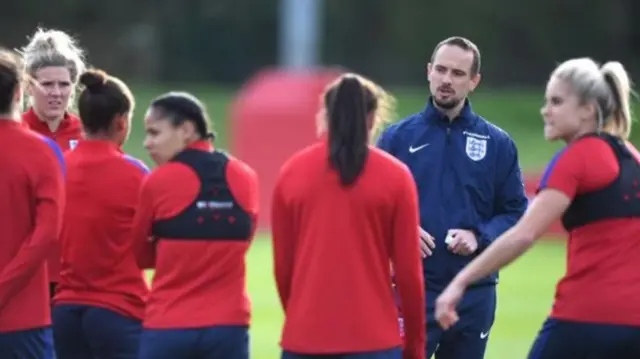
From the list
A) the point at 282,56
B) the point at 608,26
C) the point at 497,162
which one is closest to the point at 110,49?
the point at 282,56

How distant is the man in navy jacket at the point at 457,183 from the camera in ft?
26.8

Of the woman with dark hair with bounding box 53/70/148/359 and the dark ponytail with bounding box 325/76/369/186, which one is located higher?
the dark ponytail with bounding box 325/76/369/186

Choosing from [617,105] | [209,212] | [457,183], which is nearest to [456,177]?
[457,183]

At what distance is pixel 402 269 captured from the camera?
661 cm

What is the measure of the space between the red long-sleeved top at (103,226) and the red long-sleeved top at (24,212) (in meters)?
0.76

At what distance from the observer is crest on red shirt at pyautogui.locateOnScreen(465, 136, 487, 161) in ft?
27.1

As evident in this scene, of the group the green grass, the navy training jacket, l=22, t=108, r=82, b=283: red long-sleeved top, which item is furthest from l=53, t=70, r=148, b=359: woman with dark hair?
the green grass

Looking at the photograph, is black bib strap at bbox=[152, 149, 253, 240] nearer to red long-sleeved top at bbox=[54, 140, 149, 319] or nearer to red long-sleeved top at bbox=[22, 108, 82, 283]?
red long-sleeved top at bbox=[54, 140, 149, 319]

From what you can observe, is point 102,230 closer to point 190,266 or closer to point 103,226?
point 103,226

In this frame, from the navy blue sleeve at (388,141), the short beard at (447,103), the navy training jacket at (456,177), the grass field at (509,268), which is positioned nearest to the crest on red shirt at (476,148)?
the navy training jacket at (456,177)

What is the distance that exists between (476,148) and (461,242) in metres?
0.53

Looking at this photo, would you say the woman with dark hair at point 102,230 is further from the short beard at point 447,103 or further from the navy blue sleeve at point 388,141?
the short beard at point 447,103

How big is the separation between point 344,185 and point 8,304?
155 centimetres

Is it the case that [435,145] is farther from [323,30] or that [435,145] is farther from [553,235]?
[323,30]
